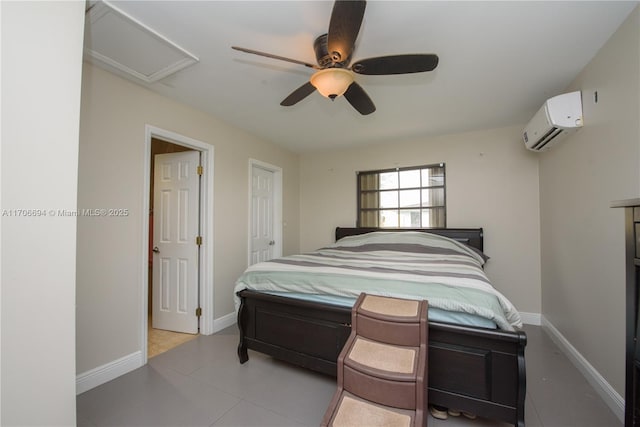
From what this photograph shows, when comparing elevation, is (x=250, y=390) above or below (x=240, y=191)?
below

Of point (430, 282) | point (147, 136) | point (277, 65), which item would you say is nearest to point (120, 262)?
point (147, 136)

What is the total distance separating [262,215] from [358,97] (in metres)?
2.51

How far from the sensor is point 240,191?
3.50 m

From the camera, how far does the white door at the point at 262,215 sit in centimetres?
381

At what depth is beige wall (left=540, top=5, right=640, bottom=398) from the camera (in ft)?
5.39

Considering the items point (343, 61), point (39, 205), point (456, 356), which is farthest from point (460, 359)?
point (39, 205)

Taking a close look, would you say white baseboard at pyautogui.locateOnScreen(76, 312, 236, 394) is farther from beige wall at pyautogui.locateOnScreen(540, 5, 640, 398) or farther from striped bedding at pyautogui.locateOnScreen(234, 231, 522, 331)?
beige wall at pyautogui.locateOnScreen(540, 5, 640, 398)

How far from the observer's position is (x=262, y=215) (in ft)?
13.2

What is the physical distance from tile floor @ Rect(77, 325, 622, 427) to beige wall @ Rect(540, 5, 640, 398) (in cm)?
28

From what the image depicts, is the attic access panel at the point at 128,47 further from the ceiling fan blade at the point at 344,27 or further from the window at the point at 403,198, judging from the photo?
the window at the point at 403,198

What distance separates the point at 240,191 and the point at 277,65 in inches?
71.3

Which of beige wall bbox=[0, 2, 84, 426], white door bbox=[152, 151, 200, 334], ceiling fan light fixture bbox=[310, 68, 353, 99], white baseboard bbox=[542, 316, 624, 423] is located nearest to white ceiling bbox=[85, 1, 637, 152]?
ceiling fan light fixture bbox=[310, 68, 353, 99]

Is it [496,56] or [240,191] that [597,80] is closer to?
[496,56]

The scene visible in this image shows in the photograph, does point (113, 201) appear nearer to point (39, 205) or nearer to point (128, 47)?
point (128, 47)
